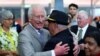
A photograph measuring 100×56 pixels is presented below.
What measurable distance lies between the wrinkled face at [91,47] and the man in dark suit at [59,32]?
0.73ft

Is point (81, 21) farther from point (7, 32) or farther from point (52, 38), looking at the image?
point (52, 38)

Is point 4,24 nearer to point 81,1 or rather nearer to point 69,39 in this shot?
point 69,39

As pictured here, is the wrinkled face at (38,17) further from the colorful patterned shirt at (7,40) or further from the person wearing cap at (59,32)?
the colorful patterned shirt at (7,40)

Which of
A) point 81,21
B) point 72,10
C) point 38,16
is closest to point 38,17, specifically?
point 38,16

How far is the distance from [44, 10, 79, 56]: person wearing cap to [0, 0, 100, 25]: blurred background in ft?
32.5

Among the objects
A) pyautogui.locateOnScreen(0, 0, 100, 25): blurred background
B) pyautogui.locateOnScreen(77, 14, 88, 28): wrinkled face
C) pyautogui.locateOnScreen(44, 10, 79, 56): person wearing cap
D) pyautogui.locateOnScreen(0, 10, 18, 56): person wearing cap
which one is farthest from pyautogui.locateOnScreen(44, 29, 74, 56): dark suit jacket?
pyautogui.locateOnScreen(0, 0, 100, 25): blurred background

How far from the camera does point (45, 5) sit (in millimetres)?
14336

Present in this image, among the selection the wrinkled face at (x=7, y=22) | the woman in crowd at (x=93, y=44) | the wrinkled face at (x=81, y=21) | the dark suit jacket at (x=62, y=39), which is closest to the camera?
the woman in crowd at (x=93, y=44)

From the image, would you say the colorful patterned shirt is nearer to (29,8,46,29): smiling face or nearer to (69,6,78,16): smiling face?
(29,8,46,29): smiling face

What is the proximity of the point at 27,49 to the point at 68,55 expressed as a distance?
0.42m

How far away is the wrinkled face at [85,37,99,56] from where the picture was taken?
2990 mm

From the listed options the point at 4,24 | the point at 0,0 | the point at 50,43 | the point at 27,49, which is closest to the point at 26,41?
the point at 27,49

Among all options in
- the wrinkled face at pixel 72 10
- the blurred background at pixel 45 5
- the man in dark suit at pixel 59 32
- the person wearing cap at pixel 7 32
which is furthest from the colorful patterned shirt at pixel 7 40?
the blurred background at pixel 45 5

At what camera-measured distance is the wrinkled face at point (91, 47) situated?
9.81ft
